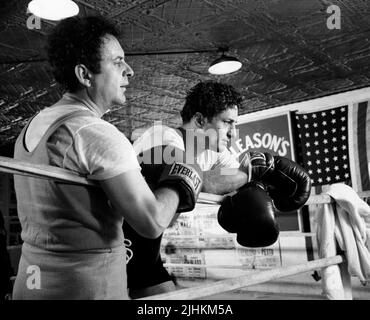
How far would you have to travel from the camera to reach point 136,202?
80cm

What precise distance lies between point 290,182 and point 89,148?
3.20ft

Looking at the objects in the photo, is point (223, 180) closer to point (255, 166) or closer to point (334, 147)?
point (255, 166)

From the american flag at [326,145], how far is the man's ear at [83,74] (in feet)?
9.27

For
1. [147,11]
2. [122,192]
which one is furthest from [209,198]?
[147,11]

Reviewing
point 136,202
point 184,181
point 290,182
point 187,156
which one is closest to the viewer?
point 136,202

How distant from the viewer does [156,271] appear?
1604mm

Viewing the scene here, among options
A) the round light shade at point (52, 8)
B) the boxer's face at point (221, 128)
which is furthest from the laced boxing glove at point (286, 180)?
the round light shade at point (52, 8)

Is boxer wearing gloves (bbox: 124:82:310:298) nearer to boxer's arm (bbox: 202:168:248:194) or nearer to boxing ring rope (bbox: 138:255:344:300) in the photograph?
boxer's arm (bbox: 202:168:248:194)

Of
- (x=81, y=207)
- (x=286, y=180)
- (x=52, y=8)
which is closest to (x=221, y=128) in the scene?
(x=286, y=180)

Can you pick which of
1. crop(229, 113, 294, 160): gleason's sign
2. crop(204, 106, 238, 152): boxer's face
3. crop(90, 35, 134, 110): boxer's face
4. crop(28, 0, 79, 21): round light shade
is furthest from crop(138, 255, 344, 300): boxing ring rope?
crop(28, 0, 79, 21): round light shade

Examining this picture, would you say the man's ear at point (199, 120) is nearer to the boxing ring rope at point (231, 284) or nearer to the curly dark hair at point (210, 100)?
the curly dark hair at point (210, 100)

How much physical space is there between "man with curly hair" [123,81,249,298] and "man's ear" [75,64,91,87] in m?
0.55
